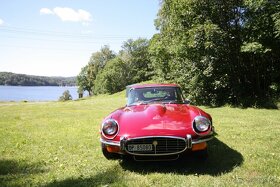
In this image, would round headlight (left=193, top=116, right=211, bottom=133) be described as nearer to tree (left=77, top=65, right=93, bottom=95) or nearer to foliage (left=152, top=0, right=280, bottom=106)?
foliage (left=152, top=0, right=280, bottom=106)

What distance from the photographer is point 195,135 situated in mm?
5477

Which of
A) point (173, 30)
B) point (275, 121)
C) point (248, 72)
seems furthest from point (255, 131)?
point (173, 30)

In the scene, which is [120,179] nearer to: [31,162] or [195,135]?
[195,135]

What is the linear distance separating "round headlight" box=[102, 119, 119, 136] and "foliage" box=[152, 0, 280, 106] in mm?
13016

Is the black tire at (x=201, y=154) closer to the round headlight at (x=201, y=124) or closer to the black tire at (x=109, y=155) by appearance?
the round headlight at (x=201, y=124)

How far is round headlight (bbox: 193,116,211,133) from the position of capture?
18.5 feet

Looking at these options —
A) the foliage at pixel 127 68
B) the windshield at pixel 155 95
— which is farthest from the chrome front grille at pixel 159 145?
the foliage at pixel 127 68

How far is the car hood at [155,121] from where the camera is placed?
544cm

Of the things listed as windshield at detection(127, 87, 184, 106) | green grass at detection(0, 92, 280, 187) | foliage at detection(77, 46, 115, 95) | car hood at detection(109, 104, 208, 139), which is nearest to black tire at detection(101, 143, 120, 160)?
green grass at detection(0, 92, 280, 187)

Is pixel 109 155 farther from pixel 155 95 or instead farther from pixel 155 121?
pixel 155 95

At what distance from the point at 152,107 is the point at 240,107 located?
42.2ft

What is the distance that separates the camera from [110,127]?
19.4 ft

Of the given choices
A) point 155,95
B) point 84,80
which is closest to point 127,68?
point 84,80

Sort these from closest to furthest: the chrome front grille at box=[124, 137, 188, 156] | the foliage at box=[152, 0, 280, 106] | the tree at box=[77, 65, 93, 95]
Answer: the chrome front grille at box=[124, 137, 188, 156], the foliage at box=[152, 0, 280, 106], the tree at box=[77, 65, 93, 95]
